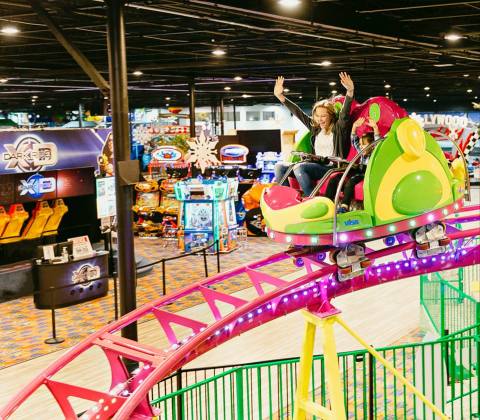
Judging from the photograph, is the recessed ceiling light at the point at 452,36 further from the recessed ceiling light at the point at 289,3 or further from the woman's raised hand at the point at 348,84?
the woman's raised hand at the point at 348,84

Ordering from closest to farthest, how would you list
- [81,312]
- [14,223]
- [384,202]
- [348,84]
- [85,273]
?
1. [384,202]
2. [348,84]
3. [81,312]
4. [85,273]
5. [14,223]

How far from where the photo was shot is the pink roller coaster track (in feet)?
15.3

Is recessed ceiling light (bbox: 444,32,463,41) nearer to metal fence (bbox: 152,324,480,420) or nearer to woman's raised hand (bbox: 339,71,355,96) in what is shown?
metal fence (bbox: 152,324,480,420)

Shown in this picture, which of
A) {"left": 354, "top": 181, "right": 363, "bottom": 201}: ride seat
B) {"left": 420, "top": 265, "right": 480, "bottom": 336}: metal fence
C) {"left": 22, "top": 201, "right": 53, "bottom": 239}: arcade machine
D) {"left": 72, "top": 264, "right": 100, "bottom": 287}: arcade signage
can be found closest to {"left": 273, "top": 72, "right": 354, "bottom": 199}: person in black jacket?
{"left": 354, "top": 181, "right": 363, "bottom": 201}: ride seat

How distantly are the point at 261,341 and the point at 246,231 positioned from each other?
9.12m

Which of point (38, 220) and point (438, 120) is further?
point (38, 220)

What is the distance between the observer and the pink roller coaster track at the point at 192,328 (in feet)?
15.3

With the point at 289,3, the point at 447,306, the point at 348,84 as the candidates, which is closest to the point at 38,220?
the point at 289,3

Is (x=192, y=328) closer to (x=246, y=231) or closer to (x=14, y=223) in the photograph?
(x=14, y=223)

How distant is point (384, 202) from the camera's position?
17.9 ft

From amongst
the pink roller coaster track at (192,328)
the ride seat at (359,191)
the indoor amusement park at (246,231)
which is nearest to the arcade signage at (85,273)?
the indoor amusement park at (246,231)

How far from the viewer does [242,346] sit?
10008 mm

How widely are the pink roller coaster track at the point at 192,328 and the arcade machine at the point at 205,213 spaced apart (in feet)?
37.7

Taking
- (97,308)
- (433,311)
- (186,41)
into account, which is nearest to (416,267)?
(433,311)
